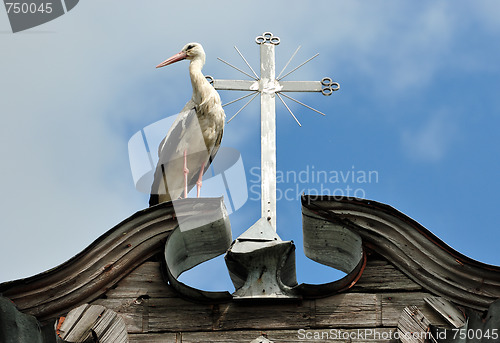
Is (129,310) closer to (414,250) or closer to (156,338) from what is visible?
(156,338)

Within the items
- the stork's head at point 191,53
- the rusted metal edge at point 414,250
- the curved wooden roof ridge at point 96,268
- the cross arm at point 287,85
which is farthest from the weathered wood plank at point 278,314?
the stork's head at point 191,53

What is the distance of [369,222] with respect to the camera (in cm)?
705

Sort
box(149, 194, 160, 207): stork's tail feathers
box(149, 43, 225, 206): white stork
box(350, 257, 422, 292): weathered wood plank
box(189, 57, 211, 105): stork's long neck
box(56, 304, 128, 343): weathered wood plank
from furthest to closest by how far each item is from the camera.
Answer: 1. box(189, 57, 211, 105): stork's long neck
2. box(149, 43, 225, 206): white stork
3. box(149, 194, 160, 207): stork's tail feathers
4. box(350, 257, 422, 292): weathered wood plank
5. box(56, 304, 128, 343): weathered wood plank

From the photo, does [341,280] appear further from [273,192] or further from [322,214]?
[273,192]

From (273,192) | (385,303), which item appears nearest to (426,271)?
(385,303)

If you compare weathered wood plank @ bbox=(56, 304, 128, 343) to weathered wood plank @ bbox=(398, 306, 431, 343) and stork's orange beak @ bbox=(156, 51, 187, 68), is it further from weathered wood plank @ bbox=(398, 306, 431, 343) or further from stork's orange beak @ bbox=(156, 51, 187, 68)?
stork's orange beak @ bbox=(156, 51, 187, 68)

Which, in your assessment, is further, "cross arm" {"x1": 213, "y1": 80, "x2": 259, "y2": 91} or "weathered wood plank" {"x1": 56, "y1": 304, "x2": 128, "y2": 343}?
"cross arm" {"x1": 213, "y1": 80, "x2": 259, "y2": 91}

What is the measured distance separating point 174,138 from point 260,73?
1642mm

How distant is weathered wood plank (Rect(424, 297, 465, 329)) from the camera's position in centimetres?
670

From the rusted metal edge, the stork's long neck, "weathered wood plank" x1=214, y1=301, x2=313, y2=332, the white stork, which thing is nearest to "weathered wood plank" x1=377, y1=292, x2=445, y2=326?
the rusted metal edge

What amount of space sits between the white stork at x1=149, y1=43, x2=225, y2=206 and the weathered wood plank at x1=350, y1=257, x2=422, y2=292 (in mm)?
3755

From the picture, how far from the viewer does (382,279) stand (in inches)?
274

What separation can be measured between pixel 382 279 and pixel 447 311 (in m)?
0.48

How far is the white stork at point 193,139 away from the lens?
34.7ft
